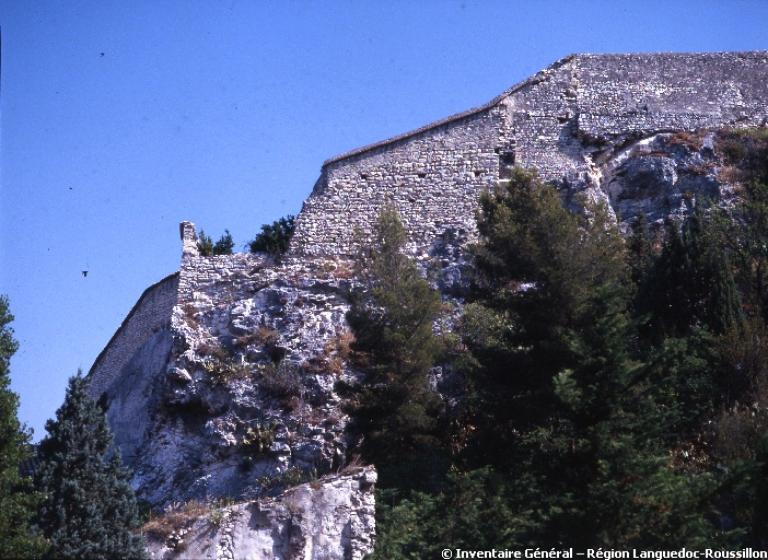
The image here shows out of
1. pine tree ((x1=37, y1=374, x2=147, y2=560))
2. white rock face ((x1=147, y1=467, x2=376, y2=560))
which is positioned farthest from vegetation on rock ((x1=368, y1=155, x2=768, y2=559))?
pine tree ((x1=37, y1=374, x2=147, y2=560))

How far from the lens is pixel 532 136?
26203 mm

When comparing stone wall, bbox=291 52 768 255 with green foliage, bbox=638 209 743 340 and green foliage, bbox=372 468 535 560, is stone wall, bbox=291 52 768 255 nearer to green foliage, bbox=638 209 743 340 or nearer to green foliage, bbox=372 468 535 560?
green foliage, bbox=638 209 743 340

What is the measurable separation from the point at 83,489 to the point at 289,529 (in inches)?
126

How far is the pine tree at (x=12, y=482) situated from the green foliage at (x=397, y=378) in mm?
5839

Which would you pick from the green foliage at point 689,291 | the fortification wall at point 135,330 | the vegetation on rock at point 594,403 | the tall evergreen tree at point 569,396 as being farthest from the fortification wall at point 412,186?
the green foliage at point 689,291

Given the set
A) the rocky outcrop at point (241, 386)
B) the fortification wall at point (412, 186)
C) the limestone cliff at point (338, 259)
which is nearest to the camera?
the rocky outcrop at point (241, 386)

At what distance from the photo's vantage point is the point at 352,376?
2127 centimetres

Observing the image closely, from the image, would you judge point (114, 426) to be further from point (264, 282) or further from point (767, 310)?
point (767, 310)

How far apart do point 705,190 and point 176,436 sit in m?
13.8

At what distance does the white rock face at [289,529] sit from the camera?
15820 millimetres

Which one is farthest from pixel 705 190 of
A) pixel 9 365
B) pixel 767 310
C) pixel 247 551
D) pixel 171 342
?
pixel 9 365

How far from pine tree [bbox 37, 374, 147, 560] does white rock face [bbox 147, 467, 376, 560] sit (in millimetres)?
754

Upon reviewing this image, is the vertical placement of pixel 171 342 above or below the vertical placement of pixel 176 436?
above

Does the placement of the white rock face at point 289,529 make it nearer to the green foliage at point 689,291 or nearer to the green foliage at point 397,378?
the green foliage at point 397,378
